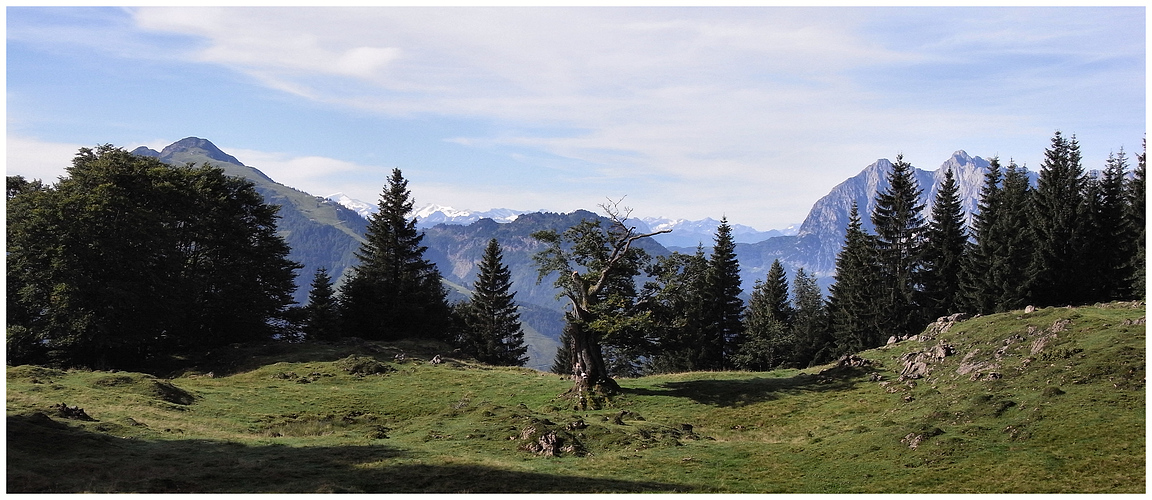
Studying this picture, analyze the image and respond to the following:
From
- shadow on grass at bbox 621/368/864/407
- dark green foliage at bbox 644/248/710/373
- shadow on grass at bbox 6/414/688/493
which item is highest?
dark green foliage at bbox 644/248/710/373

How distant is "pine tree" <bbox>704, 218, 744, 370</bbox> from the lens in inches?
3147

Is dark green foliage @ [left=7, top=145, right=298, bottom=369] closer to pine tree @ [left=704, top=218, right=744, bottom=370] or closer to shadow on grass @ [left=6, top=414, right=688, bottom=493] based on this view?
shadow on grass @ [left=6, top=414, right=688, bottom=493]

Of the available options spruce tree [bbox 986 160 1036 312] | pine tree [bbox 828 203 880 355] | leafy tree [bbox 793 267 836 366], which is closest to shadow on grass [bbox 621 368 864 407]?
spruce tree [bbox 986 160 1036 312]

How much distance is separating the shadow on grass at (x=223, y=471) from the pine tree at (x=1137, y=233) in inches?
2272

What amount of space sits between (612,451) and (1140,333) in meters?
25.4

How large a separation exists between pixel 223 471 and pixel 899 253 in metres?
74.7

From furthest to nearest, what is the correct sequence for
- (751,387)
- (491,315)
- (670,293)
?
(491,315)
(670,293)
(751,387)

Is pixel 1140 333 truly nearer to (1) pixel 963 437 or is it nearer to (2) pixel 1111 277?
(1) pixel 963 437

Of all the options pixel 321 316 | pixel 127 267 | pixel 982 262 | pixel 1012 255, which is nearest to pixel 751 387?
pixel 1012 255

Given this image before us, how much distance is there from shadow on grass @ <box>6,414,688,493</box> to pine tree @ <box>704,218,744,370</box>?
5971 centimetres

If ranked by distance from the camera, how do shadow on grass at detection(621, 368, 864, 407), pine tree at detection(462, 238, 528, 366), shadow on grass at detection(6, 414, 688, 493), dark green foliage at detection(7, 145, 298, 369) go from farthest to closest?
1. pine tree at detection(462, 238, 528, 366)
2. dark green foliage at detection(7, 145, 298, 369)
3. shadow on grass at detection(621, 368, 864, 407)
4. shadow on grass at detection(6, 414, 688, 493)

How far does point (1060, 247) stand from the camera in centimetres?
6475

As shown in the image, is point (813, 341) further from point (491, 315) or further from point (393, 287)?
point (393, 287)

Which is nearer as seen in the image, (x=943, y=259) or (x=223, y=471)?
(x=223, y=471)
